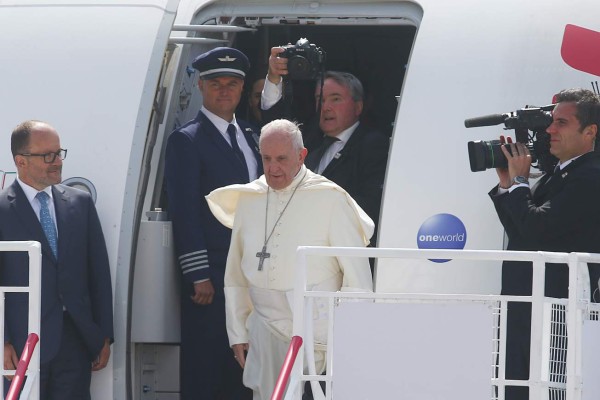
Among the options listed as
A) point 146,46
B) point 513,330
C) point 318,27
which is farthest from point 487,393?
point 318,27

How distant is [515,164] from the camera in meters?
6.36

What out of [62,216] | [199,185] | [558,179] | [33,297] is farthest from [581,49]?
[33,297]

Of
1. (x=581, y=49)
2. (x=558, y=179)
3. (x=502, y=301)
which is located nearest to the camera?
(x=502, y=301)

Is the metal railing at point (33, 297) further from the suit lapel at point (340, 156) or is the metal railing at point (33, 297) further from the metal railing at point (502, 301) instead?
the suit lapel at point (340, 156)

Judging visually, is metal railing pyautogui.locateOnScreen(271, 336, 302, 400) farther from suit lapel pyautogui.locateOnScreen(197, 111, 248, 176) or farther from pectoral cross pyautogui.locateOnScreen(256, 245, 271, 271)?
suit lapel pyautogui.locateOnScreen(197, 111, 248, 176)

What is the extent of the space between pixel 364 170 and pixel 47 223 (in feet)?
6.18

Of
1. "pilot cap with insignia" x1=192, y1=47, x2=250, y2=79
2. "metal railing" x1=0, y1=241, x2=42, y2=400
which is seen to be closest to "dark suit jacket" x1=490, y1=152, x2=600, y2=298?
"pilot cap with insignia" x1=192, y1=47, x2=250, y2=79

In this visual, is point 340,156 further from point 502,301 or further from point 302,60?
point 502,301

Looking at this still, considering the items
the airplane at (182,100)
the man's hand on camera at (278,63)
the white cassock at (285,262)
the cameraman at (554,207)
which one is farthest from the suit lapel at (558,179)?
the man's hand on camera at (278,63)

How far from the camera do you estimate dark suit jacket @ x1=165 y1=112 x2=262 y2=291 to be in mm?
7227

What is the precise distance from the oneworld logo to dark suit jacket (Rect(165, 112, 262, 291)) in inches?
48.4

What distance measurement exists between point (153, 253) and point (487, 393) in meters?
2.62

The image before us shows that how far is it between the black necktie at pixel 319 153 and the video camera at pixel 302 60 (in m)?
0.50

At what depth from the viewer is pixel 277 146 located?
640 centimetres
